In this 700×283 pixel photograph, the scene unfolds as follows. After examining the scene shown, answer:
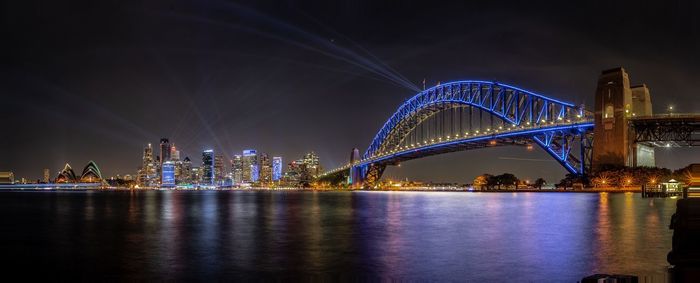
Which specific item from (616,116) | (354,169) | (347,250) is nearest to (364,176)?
(354,169)

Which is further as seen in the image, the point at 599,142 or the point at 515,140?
the point at 515,140

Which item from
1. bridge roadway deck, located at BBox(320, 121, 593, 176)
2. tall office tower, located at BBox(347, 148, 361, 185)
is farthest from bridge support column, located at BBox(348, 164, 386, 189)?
bridge roadway deck, located at BBox(320, 121, 593, 176)

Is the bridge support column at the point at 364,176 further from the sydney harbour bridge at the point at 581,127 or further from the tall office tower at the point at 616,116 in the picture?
the tall office tower at the point at 616,116

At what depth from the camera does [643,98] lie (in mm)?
79500

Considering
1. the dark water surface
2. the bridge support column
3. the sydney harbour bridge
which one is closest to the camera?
the dark water surface

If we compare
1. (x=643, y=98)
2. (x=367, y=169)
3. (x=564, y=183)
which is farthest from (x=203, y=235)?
(x=367, y=169)

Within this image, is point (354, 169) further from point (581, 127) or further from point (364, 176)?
point (581, 127)

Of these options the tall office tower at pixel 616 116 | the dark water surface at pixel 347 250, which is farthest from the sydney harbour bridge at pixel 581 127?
the dark water surface at pixel 347 250

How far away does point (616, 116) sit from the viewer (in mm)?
75562

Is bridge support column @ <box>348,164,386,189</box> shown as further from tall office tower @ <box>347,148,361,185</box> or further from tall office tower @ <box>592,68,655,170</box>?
tall office tower @ <box>592,68,655,170</box>

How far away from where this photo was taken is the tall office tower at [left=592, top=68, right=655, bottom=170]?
75250mm

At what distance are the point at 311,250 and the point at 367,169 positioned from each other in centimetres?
12131

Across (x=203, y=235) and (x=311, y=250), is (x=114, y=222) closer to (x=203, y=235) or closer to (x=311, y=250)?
(x=203, y=235)

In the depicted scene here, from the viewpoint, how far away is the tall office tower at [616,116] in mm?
75250
